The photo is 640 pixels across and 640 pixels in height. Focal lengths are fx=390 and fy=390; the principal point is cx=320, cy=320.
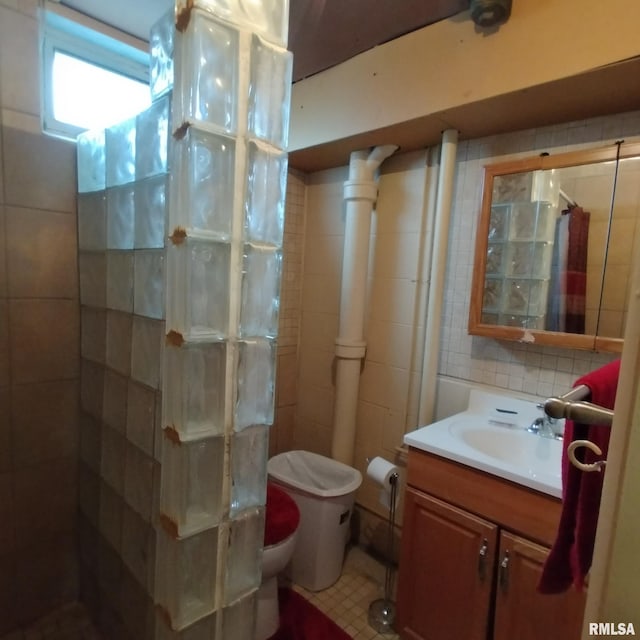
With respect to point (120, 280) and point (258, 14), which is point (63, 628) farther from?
point (258, 14)

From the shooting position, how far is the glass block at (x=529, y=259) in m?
1.39

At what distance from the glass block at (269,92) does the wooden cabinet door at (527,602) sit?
1242 mm

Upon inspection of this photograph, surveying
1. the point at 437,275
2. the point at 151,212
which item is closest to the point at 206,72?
the point at 151,212

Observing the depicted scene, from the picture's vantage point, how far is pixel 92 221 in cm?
127

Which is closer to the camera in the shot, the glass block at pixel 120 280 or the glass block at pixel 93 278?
the glass block at pixel 120 280

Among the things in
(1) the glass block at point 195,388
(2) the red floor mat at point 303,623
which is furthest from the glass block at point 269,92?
(2) the red floor mat at point 303,623

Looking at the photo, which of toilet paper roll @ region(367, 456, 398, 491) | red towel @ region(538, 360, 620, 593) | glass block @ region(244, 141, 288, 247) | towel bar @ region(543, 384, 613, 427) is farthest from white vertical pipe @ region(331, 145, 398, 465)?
towel bar @ region(543, 384, 613, 427)

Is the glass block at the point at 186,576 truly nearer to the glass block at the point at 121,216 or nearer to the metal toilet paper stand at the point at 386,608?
the glass block at the point at 121,216

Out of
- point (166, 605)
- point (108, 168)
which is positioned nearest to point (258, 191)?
point (108, 168)

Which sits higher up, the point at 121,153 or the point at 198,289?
the point at 121,153

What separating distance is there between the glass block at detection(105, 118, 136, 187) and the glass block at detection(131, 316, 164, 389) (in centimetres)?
39

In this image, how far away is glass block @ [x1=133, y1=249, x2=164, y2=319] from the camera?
91cm

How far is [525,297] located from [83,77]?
1.80m

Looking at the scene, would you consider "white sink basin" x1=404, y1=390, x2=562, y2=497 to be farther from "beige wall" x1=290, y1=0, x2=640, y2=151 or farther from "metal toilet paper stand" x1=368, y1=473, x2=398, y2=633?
"beige wall" x1=290, y1=0, x2=640, y2=151
